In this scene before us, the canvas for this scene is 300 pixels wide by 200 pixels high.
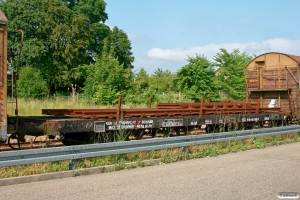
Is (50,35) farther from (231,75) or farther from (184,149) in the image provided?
(184,149)

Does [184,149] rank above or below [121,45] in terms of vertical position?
below

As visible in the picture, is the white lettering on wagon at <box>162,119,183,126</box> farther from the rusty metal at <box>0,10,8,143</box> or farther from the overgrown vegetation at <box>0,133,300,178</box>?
the rusty metal at <box>0,10,8,143</box>

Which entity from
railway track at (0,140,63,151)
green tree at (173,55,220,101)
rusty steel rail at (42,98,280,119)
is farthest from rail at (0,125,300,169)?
green tree at (173,55,220,101)

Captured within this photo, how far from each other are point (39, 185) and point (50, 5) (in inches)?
1667

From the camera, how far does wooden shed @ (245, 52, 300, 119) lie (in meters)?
19.1

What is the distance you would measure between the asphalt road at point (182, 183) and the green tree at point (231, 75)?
93.4ft

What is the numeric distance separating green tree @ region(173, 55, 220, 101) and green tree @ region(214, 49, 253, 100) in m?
6.78

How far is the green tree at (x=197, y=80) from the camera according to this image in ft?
97.9

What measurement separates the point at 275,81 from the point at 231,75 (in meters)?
20.4

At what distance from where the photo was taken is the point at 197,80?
30047mm

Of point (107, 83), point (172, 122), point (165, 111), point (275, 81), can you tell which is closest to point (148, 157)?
point (172, 122)

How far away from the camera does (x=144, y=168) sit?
9.21 m

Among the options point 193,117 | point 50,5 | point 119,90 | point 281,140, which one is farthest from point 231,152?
point 50,5

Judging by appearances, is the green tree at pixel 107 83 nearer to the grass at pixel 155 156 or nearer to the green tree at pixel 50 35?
the green tree at pixel 50 35
